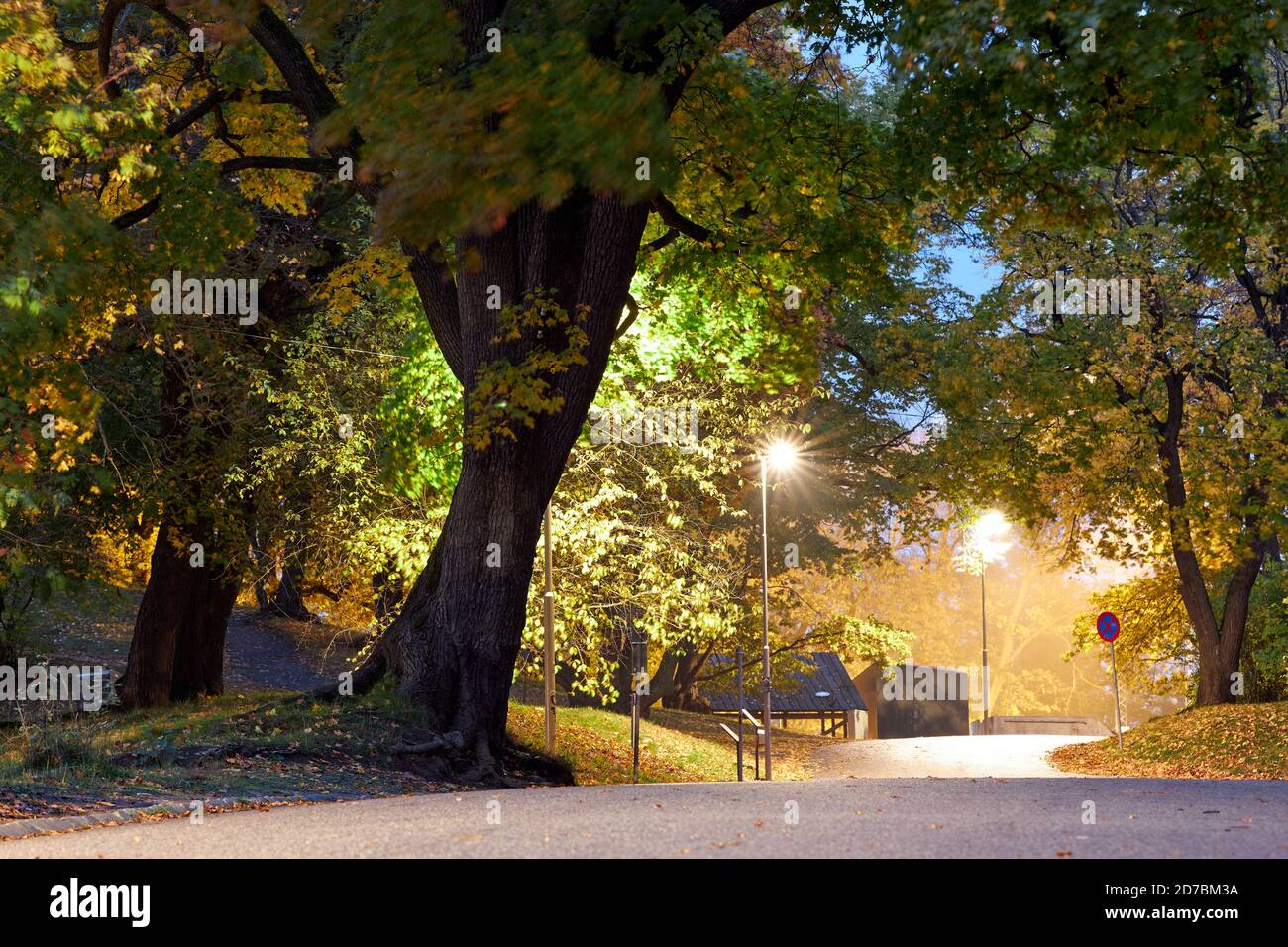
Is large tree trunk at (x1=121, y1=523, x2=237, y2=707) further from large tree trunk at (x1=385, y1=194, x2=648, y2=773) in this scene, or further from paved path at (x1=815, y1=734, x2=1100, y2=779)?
paved path at (x1=815, y1=734, x2=1100, y2=779)

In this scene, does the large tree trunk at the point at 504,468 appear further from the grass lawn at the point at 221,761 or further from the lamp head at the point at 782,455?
the lamp head at the point at 782,455

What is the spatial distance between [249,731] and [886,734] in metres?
53.8

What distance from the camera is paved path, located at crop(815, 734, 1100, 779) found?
27672mm

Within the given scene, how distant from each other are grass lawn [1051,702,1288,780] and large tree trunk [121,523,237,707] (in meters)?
16.7

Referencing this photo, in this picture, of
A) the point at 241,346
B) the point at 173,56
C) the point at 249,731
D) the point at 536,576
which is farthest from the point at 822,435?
the point at 249,731

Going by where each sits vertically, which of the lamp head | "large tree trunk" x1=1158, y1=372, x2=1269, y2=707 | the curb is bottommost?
the curb

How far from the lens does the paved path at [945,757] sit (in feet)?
90.8

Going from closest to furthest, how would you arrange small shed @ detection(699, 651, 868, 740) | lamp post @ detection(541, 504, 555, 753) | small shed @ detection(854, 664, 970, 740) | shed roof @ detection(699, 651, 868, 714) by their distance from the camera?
lamp post @ detection(541, 504, 555, 753)
shed roof @ detection(699, 651, 868, 714)
small shed @ detection(699, 651, 868, 740)
small shed @ detection(854, 664, 970, 740)

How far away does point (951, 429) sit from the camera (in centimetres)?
2900
